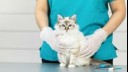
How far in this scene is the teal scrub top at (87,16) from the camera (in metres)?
1.54

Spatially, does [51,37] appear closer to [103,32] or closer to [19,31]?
[103,32]

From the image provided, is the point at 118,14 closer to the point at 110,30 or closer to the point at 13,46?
the point at 110,30

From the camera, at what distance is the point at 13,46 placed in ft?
8.36

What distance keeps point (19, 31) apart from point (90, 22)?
107cm

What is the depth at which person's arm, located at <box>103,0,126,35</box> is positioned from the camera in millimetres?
1507

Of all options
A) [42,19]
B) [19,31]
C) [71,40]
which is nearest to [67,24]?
[71,40]

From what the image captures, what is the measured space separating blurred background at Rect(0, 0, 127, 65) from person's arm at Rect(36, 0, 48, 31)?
2.69ft

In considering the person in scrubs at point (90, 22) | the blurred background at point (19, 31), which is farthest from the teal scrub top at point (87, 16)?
the blurred background at point (19, 31)

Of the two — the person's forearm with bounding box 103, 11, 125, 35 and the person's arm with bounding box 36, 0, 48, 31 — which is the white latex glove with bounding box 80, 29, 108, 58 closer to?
the person's forearm with bounding box 103, 11, 125, 35

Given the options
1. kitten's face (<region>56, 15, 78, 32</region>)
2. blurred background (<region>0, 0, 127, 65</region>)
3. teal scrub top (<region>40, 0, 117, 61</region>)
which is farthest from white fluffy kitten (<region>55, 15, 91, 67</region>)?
blurred background (<region>0, 0, 127, 65</region>)

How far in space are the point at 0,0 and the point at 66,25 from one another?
4.08 feet

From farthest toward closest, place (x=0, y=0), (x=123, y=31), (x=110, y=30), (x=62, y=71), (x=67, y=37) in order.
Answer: (x=0, y=0) < (x=123, y=31) < (x=110, y=30) < (x=67, y=37) < (x=62, y=71)

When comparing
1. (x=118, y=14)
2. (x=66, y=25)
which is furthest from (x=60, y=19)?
(x=118, y=14)

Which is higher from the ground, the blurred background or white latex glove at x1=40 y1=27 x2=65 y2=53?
white latex glove at x1=40 y1=27 x2=65 y2=53
